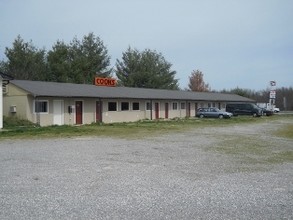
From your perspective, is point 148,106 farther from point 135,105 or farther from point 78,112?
point 78,112

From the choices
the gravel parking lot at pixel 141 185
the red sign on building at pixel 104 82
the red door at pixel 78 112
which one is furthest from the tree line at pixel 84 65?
the gravel parking lot at pixel 141 185

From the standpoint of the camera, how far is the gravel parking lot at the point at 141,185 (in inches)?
260

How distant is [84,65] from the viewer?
5894 centimetres

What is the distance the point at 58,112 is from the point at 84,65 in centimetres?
2807

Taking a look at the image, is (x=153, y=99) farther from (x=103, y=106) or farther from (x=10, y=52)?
(x=10, y=52)

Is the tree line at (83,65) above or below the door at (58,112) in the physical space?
above

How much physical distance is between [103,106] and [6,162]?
81.5ft

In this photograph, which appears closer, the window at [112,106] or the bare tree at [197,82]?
the window at [112,106]

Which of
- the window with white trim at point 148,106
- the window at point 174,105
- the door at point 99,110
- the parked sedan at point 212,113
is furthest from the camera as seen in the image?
the window at point 174,105

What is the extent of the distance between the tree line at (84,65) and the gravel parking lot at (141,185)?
4339 cm

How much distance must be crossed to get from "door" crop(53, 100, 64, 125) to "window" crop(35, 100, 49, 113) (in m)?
0.71

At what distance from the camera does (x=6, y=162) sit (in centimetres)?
1179

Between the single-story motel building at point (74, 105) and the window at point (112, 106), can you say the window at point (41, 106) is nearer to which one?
the single-story motel building at point (74, 105)

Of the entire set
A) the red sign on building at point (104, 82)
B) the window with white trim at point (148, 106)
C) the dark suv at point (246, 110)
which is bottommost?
the dark suv at point (246, 110)
